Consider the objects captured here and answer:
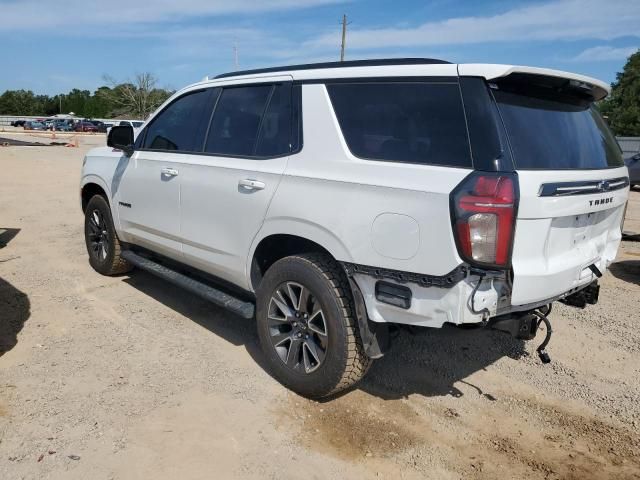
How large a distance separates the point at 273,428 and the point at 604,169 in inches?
99.8

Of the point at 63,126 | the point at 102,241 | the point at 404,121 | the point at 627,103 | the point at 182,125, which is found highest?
the point at 627,103

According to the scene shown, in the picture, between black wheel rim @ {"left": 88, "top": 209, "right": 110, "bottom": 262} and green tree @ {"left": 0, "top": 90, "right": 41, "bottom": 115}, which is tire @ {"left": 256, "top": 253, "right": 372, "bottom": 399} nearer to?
black wheel rim @ {"left": 88, "top": 209, "right": 110, "bottom": 262}

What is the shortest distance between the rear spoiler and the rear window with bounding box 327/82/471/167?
121 mm

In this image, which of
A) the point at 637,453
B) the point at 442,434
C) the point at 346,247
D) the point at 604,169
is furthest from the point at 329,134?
the point at 637,453

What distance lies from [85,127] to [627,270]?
204 ft

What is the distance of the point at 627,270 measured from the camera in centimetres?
666

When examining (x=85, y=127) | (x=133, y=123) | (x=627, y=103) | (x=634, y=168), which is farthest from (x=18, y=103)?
(x=634, y=168)

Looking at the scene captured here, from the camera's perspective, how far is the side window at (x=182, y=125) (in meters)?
4.29

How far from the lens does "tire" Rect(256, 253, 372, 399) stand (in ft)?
10.3

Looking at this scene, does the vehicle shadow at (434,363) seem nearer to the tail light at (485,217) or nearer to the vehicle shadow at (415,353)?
the vehicle shadow at (415,353)

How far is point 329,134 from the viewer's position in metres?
3.24

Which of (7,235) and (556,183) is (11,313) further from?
(556,183)

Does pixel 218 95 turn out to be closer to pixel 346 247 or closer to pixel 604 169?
pixel 346 247

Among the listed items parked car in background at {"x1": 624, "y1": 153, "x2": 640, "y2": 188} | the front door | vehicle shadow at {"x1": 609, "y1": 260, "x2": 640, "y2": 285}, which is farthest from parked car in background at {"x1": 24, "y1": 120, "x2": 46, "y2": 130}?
vehicle shadow at {"x1": 609, "y1": 260, "x2": 640, "y2": 285}
